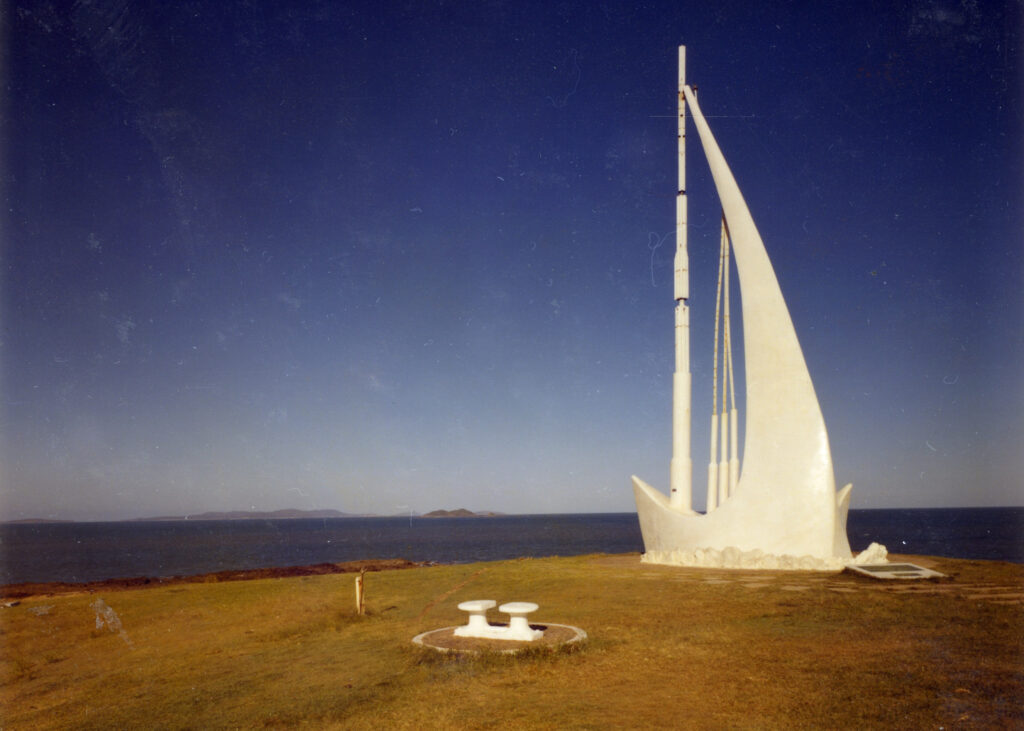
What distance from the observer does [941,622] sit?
352 inches

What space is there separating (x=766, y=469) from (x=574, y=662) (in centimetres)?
960

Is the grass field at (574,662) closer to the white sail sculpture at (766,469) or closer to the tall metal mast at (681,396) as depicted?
the white sail sculpture at (766,469)

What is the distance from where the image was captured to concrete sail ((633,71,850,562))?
1523cm

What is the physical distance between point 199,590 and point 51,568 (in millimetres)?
39608

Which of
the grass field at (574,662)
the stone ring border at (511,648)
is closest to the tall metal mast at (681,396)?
the grass field at (574,662)

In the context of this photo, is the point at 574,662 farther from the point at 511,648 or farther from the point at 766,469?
the point at 766,469

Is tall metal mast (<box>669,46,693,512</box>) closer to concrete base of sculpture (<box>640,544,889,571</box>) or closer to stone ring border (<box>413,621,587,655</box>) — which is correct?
concrete base of sculpture (<box>640,544,889,571</box>)

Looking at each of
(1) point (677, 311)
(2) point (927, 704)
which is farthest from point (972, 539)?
(2) point (927, 704)

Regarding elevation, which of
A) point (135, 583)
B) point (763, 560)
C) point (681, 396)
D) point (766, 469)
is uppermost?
point (681, 396)

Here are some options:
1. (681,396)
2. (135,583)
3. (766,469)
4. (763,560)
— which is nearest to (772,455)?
(766,469)

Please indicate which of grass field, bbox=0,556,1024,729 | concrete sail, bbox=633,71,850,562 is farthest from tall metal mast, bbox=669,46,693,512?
grass field, bbox=0,556,1024,729

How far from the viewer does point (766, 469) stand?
617 inches

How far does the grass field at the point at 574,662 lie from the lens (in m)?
5.77

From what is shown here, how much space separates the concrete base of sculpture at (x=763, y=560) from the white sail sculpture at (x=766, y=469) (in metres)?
0.02
